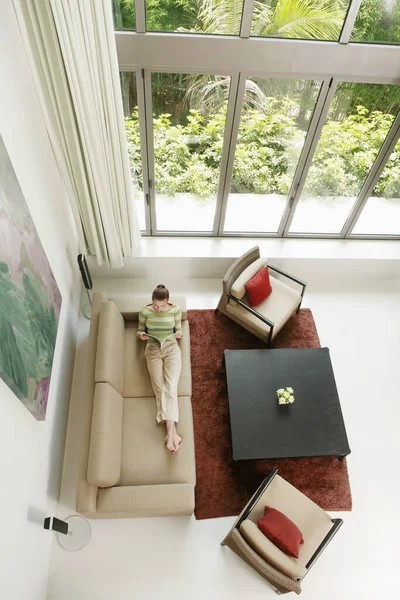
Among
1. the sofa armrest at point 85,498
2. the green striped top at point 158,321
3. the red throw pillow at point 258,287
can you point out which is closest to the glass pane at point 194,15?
the red throw pillow at point 258,287

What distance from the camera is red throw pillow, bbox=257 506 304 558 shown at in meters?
3.20

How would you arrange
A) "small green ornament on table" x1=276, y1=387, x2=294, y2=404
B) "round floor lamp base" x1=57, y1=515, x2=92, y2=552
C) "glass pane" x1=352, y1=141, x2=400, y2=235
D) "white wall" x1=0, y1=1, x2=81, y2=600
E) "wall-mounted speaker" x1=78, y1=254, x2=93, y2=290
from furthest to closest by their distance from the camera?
Answer: "glass pane" x1=352, y1=141, x2=400, y2=235
"wall-mounted speaker" x1=78, y1=254, x2=93, y2=290
"small green ornament on table" x1=276, y1=387, x2=294, y2=404
"round floor lamp base" x1=57, y1=515, x2=92, y2=552
"white wall" x1=0, y1=1, x2=81, y2=600

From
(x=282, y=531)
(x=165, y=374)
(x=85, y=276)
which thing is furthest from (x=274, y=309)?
(x=282, y=531)

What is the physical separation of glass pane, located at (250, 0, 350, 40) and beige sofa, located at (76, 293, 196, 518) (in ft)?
8.37

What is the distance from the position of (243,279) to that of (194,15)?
7.74ft

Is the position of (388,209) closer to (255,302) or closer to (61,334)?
(255,302)

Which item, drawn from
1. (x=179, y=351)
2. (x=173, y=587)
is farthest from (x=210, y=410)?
(x=173, y=587)

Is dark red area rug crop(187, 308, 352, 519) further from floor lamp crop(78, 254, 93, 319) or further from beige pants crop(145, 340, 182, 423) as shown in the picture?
floor lamp crop(78, 254, 93, 319)

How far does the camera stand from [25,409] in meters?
2.89

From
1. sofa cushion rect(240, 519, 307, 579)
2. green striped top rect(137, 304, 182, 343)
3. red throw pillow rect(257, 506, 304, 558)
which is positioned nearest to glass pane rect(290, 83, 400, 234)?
green striped top rect(137, 304, 182, 343)

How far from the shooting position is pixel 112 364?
12.3 ft

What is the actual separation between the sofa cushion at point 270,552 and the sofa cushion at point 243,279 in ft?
7.02

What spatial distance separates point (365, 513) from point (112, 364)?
105 inches

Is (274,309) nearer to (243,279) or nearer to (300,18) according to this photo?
(243,279)
